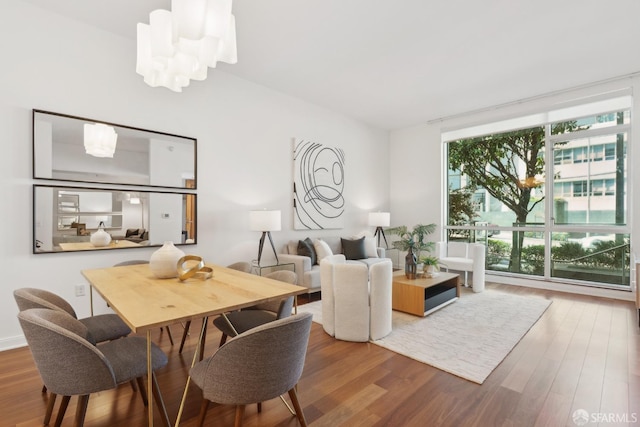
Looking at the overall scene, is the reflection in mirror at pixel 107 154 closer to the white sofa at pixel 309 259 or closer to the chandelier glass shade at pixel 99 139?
the chandelier glass shade at pixel 99 139

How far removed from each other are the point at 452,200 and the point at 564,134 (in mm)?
2020

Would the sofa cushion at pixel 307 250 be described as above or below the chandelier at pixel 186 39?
below

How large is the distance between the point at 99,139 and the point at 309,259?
273 centimetres

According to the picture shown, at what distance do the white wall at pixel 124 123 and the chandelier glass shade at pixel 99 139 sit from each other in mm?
182

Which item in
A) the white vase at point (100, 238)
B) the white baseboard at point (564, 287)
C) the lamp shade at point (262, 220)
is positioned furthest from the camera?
the white baseboard at point (564, 287)

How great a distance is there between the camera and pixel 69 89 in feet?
9.77

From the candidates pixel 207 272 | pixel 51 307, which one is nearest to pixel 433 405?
pixel 207 272

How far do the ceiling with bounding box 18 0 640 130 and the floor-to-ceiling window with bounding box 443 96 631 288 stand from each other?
2.22 feet

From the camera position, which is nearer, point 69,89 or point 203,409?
point 203,409

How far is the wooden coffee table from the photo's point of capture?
3.51 metres

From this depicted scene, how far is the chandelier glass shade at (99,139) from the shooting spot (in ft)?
9.82

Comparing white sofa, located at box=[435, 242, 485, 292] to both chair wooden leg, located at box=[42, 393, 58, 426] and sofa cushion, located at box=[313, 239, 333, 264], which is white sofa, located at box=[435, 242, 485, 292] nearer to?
sofa cushion, located at box=[313, 239, 333, 264]

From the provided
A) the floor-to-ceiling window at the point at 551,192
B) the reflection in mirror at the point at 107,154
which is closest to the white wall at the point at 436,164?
the floor-to-ceiling window at the point at 551,192

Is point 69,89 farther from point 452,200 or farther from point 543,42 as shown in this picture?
point 452,200
